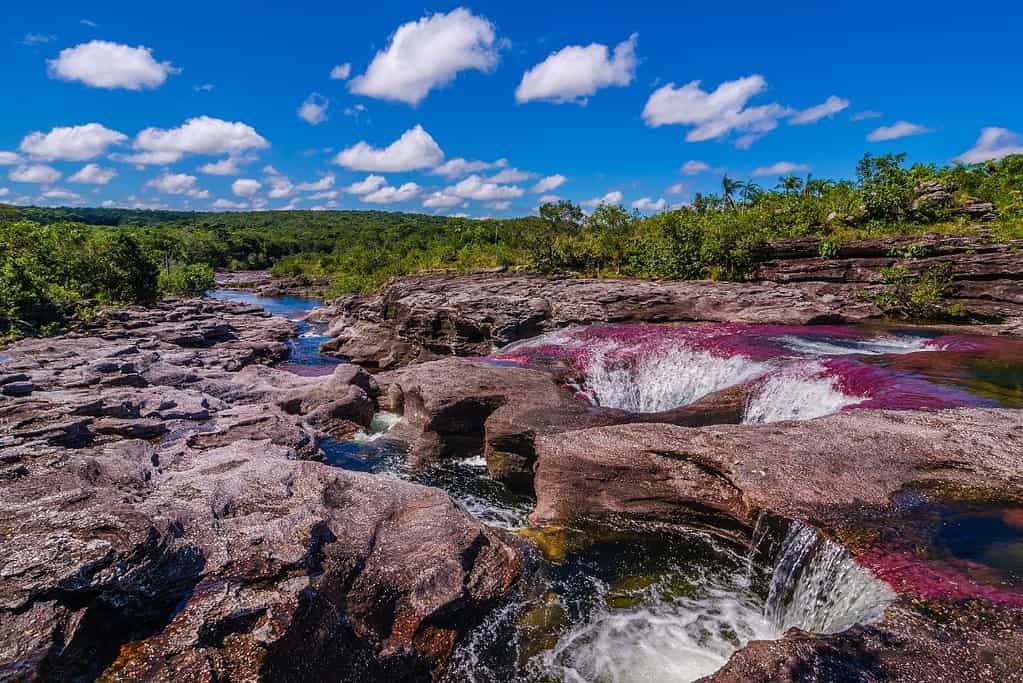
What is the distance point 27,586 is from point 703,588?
10027mm

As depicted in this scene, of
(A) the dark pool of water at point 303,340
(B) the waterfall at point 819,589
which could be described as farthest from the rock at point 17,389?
(B) the waterfall at point 819,589

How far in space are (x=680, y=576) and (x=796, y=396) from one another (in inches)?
348

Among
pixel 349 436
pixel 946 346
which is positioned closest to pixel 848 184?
pixel 946 346

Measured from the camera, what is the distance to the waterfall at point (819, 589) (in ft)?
22.8

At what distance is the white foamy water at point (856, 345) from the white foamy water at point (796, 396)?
393 centimetres

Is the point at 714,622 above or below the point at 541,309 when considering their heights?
below

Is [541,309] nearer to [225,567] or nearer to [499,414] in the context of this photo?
[499,414]

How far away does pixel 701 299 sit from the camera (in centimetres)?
3009

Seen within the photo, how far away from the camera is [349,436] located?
62.6 feet

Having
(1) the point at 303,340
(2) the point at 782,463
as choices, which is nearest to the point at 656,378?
(2) the point at 782,463

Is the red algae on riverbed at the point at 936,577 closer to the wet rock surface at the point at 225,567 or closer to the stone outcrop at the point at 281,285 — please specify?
the wet rock surface at the point at 225,567

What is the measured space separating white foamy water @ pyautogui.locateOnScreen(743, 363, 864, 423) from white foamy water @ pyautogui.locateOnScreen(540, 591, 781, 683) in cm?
815

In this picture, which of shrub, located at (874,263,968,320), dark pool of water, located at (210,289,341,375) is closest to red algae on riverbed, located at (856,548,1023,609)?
shrub, located at (874,263,968,320)

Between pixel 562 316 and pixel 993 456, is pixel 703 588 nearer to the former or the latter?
pixel 993 456
